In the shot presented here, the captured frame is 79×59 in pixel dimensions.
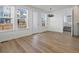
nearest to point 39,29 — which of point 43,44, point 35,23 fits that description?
point 35,23

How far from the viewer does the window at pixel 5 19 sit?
160 cm

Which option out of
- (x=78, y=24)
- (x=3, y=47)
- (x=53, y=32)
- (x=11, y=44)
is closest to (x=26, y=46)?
(x=11, y=44)

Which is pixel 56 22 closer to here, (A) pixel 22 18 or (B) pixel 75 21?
(B) pixel 75 21

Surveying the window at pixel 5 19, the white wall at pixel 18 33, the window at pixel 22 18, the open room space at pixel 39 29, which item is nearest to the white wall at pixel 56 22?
the open room space at pixel 39 29

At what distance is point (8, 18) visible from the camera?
169 centimetres

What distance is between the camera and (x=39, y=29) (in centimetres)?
178

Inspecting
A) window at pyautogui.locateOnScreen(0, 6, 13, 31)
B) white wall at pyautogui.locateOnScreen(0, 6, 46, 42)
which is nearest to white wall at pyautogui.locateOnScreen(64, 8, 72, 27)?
white wall at pyautogui.locateOnScreen(0, 6, 46, 42)

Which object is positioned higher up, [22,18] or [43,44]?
[22,18]

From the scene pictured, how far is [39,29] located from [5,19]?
2.13ft

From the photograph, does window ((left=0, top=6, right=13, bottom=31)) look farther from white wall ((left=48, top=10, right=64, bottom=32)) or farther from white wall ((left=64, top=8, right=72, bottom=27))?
white wall ((left=64, top=8, right=72, bottom=27))

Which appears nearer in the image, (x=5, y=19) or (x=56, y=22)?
(x=5, y=19)

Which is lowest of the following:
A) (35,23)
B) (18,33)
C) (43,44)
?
(43,44)
